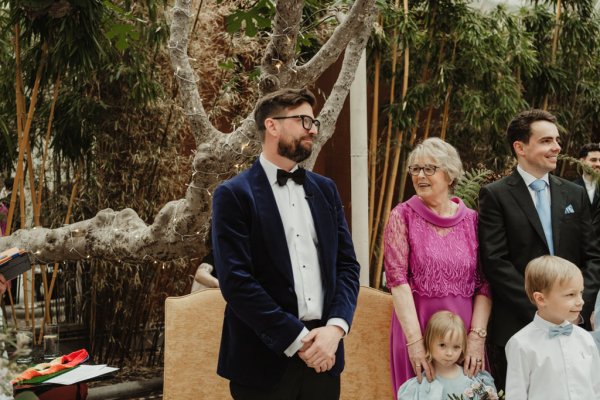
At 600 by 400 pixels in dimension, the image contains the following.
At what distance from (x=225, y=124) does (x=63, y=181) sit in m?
1.60

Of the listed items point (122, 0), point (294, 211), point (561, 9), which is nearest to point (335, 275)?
point (294, 211)

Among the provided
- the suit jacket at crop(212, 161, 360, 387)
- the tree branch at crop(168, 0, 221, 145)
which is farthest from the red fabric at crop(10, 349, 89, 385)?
the tree branch at crop(168, 0, 221, 145)

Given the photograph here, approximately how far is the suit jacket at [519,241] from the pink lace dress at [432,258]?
2.9 inches

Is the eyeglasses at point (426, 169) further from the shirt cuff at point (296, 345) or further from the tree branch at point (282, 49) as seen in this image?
the shirt cuff at point (296, 345)

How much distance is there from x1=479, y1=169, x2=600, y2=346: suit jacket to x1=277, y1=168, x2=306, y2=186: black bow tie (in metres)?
0.89

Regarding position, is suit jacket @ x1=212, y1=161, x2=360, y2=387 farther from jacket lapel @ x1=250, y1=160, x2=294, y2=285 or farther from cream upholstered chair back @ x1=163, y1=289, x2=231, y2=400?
cream upholstered chair back @ x1=163, y1=289, x2=231, y2=400

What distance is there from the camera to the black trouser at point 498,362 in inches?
120

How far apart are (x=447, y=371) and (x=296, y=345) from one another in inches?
35.6

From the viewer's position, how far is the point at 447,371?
Result: 2.76m

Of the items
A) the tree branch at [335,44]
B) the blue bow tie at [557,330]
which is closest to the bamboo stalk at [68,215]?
the tree branch at [335,44]

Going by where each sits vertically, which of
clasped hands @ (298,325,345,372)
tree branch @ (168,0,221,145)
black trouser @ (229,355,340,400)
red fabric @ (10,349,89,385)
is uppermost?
tree branch @ (168,0,221,145)

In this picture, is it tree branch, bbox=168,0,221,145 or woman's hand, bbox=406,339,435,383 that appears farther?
tree branch, bbox=168,0,221,145

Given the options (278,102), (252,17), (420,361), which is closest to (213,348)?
(420,361)

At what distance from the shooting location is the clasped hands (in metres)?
2.07
